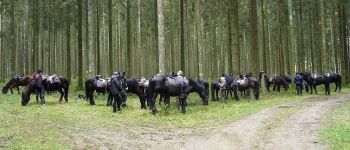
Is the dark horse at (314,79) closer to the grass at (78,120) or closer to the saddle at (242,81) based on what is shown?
the saddle at (242,81)

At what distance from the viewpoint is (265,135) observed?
44.1 feet

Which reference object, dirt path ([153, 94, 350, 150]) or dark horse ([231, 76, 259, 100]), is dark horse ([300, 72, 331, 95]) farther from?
dirt path ([153, 94, 350, 150])

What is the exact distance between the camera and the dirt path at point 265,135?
12.0 meters

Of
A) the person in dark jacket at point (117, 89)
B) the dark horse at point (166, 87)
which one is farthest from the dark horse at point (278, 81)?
the person in dark jacket at point (117, 89)

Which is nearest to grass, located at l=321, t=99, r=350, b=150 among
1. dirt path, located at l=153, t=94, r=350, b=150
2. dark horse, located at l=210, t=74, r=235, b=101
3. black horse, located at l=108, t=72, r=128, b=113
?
dirt path, located at l=153, t=94, r=350, b=150

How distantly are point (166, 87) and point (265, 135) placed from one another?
7692mm

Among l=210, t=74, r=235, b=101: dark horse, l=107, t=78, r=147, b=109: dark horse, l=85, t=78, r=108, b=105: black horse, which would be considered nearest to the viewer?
l=107, t=78, r=147, b=109: dark horse

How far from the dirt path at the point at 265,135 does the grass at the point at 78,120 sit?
119cm

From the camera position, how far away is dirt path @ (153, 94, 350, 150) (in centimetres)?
1195

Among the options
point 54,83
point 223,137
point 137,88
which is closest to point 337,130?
point 223,137

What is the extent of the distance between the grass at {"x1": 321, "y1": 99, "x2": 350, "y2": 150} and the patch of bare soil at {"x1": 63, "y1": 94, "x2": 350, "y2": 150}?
29 centimetres

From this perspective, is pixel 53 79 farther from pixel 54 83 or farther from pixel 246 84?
pixel 246 84

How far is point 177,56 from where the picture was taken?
58.2 metres

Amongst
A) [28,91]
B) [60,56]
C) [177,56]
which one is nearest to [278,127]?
[28,91]
